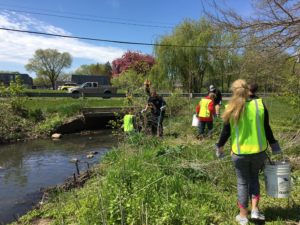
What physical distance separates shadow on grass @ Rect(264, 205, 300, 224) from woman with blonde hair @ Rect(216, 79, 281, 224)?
0.33 m

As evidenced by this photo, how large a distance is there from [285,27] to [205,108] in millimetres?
3312

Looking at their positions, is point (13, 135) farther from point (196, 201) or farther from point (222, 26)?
point (196, 201)

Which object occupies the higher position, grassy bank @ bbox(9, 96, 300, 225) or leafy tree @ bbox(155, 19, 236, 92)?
leafy tree @ bbox(155, 19, 236, 92)

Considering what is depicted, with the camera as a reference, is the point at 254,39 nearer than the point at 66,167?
Yes

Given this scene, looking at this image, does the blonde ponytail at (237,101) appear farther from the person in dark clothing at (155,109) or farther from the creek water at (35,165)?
the person in dark clothing at (155,109)

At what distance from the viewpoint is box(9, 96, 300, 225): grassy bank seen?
15.7ft

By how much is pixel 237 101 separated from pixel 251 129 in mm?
388

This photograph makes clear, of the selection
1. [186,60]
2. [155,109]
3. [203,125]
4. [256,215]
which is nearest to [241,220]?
[256,215]

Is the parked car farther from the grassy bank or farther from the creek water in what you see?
the grassy bank

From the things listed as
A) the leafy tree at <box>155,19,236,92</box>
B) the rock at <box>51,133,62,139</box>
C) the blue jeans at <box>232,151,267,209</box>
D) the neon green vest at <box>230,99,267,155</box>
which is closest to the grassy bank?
the blue jeans at <box>232,151,267,209</box>

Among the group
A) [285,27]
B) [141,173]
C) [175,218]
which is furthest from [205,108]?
[175,218]

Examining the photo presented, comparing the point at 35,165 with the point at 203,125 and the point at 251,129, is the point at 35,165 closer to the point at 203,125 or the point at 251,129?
the point at 203,125

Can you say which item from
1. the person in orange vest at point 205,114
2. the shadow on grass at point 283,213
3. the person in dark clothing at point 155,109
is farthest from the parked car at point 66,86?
the shadow on grass at point 283,213

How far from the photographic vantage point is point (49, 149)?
1521 cm
